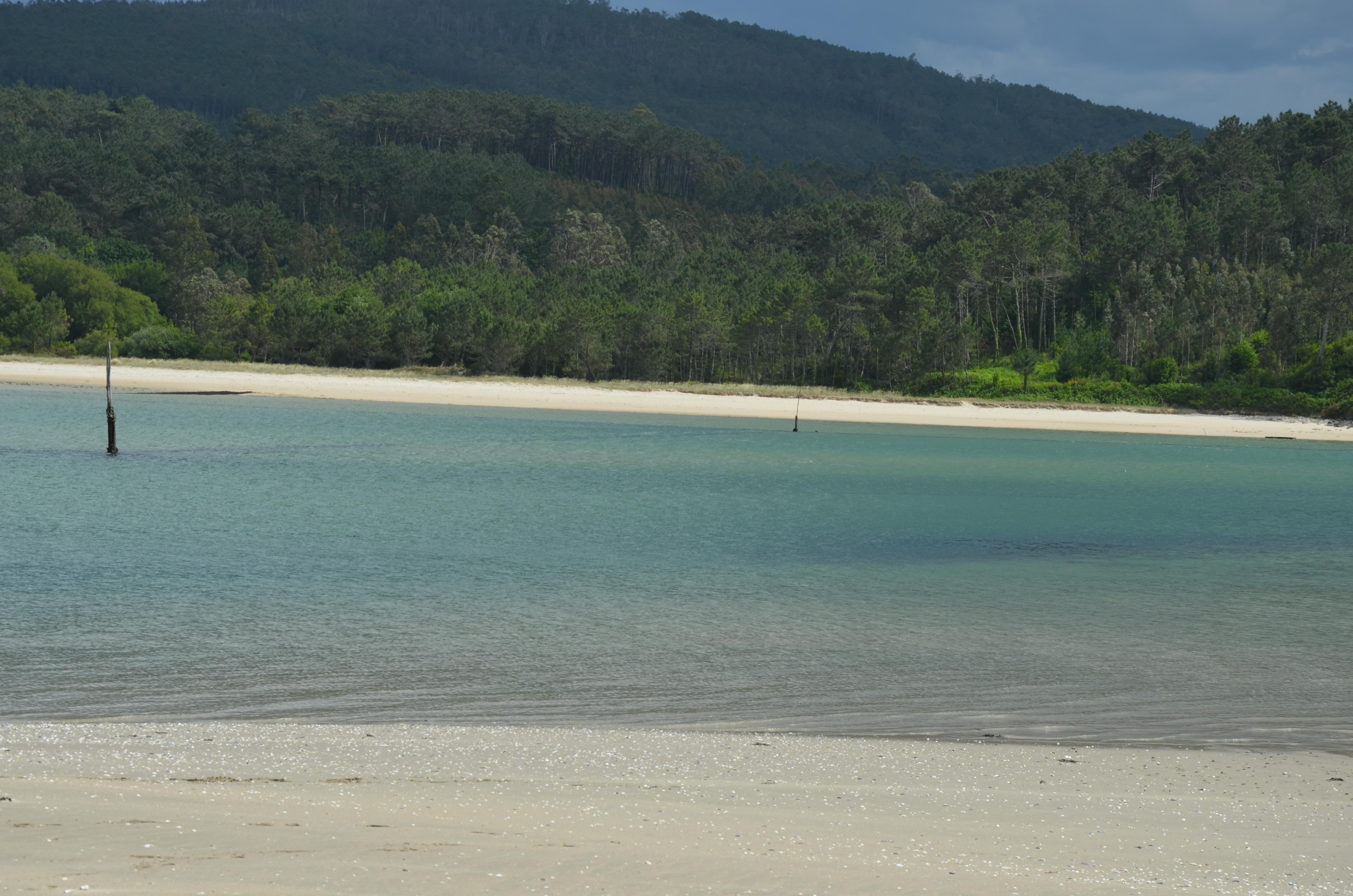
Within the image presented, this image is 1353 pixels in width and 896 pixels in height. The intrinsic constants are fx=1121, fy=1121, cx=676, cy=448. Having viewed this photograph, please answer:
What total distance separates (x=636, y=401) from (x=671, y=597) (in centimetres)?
4514

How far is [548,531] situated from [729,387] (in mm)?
45684

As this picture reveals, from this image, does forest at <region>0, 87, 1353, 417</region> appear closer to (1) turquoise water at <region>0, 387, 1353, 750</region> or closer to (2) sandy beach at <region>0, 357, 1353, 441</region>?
(2) sandy beach at <region>0, 357, 1353, 441</region>

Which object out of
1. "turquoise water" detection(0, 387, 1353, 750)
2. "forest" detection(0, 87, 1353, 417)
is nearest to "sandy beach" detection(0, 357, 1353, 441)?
"forest" detection(0, 87, 1353, 417)

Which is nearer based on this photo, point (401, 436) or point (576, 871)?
point (576, 871)

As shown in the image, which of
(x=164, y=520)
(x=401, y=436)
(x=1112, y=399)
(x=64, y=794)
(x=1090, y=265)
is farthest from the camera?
(x=1090, y=265)

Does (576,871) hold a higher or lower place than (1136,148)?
lower

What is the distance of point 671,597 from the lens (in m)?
14.1

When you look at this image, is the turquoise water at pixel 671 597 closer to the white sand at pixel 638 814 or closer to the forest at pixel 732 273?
the white sand at pixel 638 814

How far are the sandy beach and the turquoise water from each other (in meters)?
21.4

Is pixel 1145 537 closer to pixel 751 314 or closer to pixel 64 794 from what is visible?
pixel 64 794

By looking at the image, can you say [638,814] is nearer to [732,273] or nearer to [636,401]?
[636,401]

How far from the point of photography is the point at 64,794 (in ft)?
20.1

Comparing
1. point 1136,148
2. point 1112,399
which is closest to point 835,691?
point 1112,399

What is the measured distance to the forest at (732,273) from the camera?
62531mm
